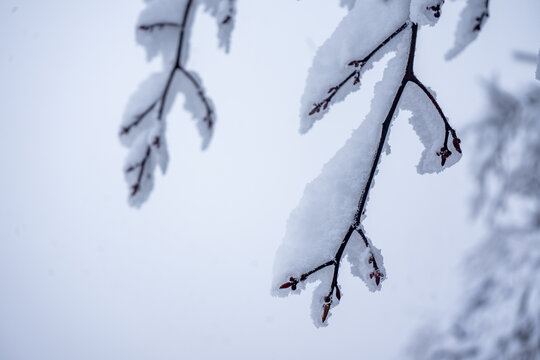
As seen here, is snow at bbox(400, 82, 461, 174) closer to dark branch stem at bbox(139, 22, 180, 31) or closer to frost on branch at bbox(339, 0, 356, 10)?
frost on branch at bbox(339, 0, 356, 10)

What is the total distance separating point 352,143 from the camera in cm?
55

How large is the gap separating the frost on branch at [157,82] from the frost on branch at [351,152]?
8.6 inches

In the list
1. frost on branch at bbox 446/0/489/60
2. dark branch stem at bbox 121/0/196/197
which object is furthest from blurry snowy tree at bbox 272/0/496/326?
dark branch stem at bbox 121/0/196/197

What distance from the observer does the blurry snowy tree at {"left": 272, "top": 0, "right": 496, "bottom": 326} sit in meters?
0.54

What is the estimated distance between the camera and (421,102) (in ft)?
1.91

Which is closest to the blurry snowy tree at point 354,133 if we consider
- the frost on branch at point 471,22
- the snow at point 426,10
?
the snow at point 426,10

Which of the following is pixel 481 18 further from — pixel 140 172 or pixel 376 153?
pixel 140 172

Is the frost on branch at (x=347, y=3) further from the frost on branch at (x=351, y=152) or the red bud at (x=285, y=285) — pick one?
the red bud at (x=285, y=285)

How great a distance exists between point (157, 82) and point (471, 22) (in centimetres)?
61

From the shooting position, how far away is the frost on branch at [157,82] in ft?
1.99

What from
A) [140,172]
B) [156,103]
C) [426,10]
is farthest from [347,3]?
[140,172]

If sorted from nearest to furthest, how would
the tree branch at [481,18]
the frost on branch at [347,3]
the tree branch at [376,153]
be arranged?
the tree branch at [376,153] → the tree branch at [481,18] → the frost on branch at [347,3]

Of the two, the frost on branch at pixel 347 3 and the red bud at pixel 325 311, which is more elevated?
the frost on branch at pixel 347 3

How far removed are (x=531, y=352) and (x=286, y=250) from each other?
676 cm
